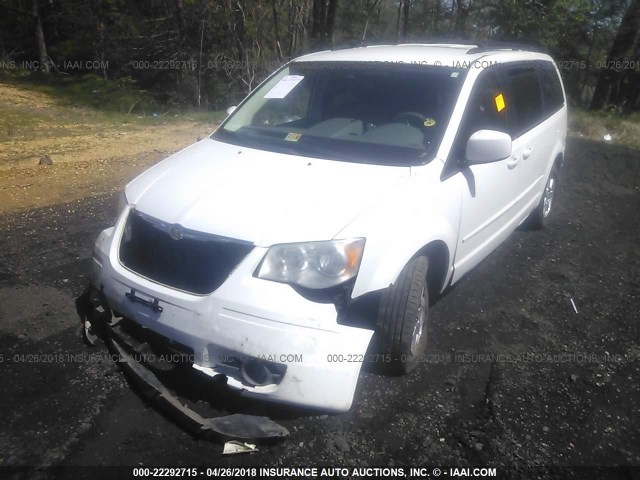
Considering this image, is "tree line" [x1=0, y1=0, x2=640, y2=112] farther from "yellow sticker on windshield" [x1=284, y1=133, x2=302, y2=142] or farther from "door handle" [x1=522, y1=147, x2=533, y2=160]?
"yellow sticker on windshield" [x1=284, y1=133, x2=302, y2=142]

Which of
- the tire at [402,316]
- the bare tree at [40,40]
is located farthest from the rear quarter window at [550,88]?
the bare tree at [40,40]

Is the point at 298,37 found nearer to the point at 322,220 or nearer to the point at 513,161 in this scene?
the point at 513,161

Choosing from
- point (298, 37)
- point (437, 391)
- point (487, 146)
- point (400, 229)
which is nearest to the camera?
point (400, 229)

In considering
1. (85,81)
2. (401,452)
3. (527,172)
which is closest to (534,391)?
(401,452)

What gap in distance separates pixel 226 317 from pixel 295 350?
0.35 meters

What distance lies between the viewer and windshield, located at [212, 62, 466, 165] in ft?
11.3

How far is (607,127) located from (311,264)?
33.2ft

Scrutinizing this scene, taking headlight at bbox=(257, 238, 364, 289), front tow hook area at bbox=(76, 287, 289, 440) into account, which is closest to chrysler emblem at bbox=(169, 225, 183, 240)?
headlight at bbox=(257, 238, 364, 289)

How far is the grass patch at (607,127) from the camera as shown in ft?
33.2

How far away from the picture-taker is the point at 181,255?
2707 millimetres

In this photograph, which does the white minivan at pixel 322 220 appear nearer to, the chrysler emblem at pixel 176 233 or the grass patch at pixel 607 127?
the chrysler emblem at pixel 176 233

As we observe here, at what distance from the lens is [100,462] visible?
249cm

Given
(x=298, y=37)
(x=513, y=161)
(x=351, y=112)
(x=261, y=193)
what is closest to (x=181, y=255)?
(x=261, y=193)

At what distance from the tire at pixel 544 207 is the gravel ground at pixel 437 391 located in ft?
2.89
